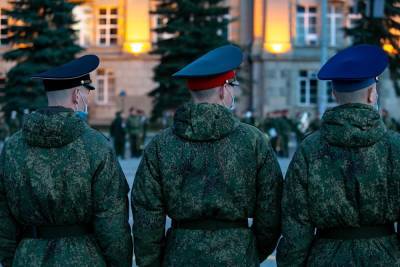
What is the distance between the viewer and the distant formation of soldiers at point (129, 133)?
34188mm

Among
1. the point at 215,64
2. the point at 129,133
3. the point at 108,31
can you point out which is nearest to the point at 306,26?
the point at 108,31

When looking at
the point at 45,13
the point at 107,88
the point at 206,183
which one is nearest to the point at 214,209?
the point at 206,183

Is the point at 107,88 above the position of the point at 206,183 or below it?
below

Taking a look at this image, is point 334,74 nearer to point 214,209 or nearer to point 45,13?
point 214,209

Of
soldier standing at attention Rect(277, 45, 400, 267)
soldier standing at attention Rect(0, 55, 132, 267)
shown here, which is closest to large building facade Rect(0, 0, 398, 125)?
soldier standing at attention Rect(0, 55, 132, 267)

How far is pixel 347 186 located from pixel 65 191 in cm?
160

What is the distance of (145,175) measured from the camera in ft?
18.0

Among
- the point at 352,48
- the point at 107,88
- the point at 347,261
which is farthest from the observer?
the point at 107,88

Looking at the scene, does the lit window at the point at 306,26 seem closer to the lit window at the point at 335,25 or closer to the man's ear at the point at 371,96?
the lit window at the point at 335,25

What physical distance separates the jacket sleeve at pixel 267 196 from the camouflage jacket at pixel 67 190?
783 millimetres

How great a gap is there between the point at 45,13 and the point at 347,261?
108ft

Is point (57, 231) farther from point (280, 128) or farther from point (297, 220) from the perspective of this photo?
point (280, 128)

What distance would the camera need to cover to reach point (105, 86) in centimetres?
5772

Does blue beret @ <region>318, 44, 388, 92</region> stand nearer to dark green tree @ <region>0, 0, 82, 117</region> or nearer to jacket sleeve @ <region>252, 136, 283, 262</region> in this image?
jacket sleeve @ <region>252, 136, 283, 262</region>
